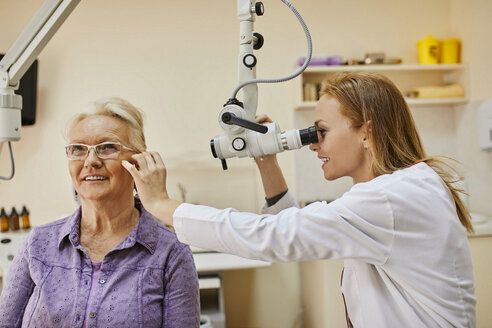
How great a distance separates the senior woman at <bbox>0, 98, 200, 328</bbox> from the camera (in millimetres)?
1318

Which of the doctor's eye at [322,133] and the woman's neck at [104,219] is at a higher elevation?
the doctor's eye at [322,133]

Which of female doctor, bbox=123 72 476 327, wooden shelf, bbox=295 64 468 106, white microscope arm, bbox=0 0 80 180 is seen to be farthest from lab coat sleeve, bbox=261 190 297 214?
wooden shelf, bbox=295 64 468 106

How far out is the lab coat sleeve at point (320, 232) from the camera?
1.00m

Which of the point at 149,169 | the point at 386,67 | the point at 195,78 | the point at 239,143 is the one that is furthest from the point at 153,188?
the point at 386,67

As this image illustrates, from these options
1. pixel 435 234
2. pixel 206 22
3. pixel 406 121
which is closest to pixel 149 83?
pixel 206 22

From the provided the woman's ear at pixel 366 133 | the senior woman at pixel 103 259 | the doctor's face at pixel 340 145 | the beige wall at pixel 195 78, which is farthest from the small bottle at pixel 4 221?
the woman's ear at pixel 366 133

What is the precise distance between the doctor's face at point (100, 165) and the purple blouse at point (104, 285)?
0.13 metres

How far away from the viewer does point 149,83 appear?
3336mm

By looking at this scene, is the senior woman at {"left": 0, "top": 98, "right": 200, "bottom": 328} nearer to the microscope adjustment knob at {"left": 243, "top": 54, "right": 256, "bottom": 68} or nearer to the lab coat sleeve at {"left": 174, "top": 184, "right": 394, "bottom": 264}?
the lab coat sleeve at {"left": 174, "top": 184, "right": 394, "bottom": 264}

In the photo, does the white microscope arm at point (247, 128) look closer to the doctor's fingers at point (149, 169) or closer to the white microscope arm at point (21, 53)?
the doctor's fingers at point (149, 169)

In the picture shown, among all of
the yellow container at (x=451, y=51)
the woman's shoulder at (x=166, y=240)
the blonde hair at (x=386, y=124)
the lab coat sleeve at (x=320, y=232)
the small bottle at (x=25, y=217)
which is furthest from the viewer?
the yellow container at (x=451, y=51)

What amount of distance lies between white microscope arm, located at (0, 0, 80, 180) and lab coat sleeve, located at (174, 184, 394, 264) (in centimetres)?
54

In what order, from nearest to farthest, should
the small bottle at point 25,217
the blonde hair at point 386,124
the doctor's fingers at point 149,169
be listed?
the doctor's fingers at point 149,169 → the blonde hair at point 386,124 → the small bottle at point 25,217

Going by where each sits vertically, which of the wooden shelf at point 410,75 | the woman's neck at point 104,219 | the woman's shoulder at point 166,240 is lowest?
the woman's shoulder at point 166,240
